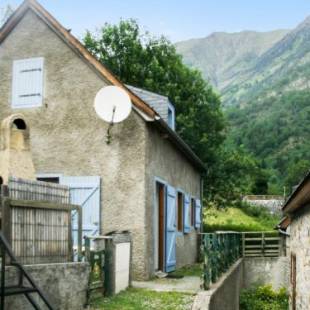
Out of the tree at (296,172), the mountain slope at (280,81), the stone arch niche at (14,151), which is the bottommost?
the stone arch niche at (14,151)

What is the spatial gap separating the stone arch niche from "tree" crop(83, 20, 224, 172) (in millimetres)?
19219

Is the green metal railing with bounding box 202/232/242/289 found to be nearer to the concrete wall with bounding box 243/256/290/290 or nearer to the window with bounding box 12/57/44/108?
the window with bounding box 12/57/44/108

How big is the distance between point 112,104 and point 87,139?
130 cm

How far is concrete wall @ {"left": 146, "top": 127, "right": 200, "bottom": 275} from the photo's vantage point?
1281cm

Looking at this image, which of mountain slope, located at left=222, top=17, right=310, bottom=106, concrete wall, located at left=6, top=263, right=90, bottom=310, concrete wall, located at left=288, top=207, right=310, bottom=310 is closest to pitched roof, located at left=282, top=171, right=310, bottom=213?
concrete wall, located at left=288, top=207, right=310, bottom=310

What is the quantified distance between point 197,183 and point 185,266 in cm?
481

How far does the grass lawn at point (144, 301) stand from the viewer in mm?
8620

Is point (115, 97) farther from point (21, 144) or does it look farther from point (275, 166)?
point (275, 166)

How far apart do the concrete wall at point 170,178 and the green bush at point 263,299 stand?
7.29ft

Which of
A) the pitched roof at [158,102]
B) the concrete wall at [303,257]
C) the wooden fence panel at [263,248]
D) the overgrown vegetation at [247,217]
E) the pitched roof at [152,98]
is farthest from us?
the overgrown vegetation at [247,217]

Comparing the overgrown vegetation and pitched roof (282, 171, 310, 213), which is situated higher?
pitched roof (282, 171, 310, 213)

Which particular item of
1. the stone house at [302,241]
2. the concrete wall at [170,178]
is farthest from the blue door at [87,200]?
the stone house at [302,241]

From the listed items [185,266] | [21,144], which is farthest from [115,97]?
[185,266]

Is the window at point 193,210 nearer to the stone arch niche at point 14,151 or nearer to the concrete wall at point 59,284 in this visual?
the stone arch niche at point 14,151
